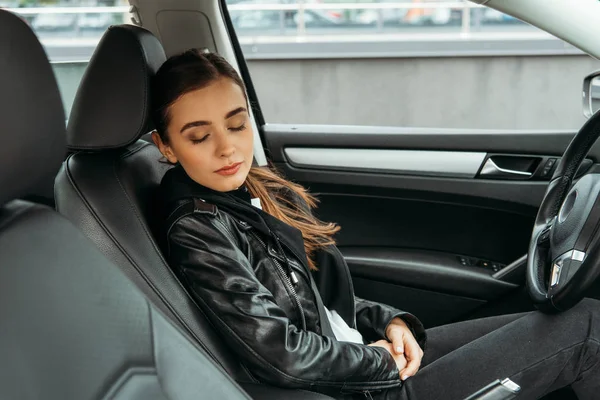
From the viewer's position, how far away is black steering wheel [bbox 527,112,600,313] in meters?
1.49

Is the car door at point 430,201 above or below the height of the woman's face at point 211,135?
below

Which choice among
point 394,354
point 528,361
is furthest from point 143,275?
point 528,361

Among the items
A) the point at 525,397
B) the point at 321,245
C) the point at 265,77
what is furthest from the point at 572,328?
the point at 265,77

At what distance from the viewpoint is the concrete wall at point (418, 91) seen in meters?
5.81

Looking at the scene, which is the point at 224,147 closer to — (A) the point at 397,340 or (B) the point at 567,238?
(A) the point at 397,340

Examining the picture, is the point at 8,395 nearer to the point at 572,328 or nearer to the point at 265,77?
the point at 572,328

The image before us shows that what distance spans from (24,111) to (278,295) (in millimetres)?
724

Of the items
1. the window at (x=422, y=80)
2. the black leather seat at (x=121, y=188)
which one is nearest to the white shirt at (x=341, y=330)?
the black leather seat at (x=121, y=188)

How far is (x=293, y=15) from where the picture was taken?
648cm

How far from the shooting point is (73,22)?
3.51 metres

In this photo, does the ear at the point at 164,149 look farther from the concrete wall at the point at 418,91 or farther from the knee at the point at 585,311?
the concrete wall at the point at 418,91

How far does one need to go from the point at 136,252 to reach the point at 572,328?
92cm

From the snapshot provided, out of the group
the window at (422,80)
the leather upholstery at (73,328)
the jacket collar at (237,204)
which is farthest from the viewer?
the window at (422,80)

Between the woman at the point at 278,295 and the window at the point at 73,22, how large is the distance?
2.32ft
